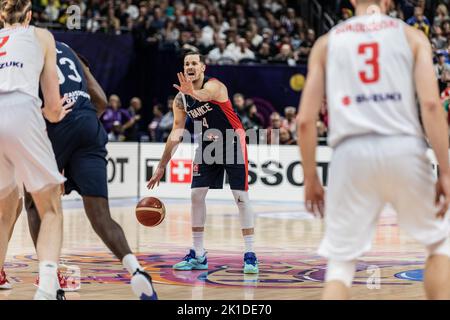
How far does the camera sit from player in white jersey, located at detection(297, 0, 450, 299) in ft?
16.5

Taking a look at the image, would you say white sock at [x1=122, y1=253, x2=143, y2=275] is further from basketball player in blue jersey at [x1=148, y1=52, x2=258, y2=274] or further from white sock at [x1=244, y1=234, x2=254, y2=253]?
white sock at [x1=244, y1=234, x2=254, y2=253]

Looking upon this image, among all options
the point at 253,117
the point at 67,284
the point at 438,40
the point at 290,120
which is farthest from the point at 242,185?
the point at 438,40

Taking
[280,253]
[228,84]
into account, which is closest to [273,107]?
[228,84]

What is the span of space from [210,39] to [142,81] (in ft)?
6.70

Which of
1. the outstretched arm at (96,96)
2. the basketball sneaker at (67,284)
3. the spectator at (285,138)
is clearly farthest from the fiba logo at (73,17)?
the outstretched arm at (96,96)

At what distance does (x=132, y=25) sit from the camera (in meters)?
23.5

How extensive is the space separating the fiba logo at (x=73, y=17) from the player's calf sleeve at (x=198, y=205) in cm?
1336

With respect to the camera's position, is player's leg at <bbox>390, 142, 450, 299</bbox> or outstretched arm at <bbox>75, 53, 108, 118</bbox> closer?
player's leg at <bbox>390, 142, 450, 299</bbox>

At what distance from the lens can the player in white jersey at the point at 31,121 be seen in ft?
20.6

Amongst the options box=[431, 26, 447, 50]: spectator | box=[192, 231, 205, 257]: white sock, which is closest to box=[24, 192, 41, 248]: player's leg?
box=[192, 231, 205, 257]: white sock

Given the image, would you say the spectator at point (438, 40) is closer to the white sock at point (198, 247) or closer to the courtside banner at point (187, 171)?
the courtside banner at point (187, 171)

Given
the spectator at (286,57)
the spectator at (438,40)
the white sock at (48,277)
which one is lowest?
the white sock at (48,277)

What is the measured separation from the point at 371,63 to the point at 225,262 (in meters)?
5.44
